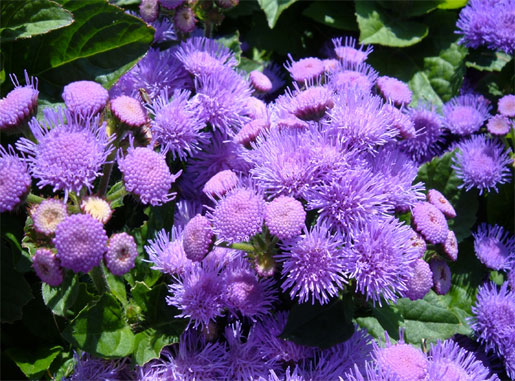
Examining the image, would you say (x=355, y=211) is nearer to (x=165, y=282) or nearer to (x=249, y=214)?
(x=249, y=214)

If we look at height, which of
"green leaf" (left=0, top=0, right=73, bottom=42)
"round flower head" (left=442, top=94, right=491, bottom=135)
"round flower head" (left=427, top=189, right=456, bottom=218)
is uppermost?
"green leaf" (left=0, top=0, right=73, bottom=42)

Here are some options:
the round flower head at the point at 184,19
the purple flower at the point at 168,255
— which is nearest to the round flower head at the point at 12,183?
the purple flower at the point at 168,255

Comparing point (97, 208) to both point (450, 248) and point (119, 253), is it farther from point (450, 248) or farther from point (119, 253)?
point (450, 248)

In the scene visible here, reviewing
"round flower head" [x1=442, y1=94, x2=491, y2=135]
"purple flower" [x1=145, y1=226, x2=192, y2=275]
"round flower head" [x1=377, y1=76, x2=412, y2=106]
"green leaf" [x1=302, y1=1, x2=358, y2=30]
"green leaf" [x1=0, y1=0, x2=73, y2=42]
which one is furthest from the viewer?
"green leaf" [x1=302, y1=1, x2=358, y2=30]

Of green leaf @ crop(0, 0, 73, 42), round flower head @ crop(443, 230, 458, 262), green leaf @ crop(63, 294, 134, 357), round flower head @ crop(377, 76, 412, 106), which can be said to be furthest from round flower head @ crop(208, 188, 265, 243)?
green leaf @ crop(0, 0, 73, 42)

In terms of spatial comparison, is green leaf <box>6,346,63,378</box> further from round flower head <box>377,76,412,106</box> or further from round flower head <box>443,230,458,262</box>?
round flower head <box>377,76,412,106</box>

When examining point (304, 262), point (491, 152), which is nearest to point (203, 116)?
point (304, 262)
